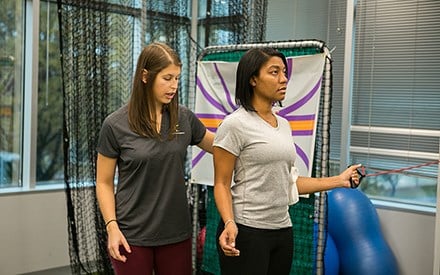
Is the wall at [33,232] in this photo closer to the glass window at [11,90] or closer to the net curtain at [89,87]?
the glass window at [11,90]

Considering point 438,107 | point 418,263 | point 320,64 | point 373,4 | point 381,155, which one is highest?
point 373,4

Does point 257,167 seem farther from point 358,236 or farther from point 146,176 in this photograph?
point 358,236

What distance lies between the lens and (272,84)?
1.73 m

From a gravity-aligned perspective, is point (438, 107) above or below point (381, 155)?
above

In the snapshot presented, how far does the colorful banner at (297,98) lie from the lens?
2686 millimetres

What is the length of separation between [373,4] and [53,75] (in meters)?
2.52

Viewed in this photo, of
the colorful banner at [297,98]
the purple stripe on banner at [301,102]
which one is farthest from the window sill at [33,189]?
the purple stripe on banner at [301,102]

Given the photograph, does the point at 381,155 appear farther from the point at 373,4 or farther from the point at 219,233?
the point at 219,233

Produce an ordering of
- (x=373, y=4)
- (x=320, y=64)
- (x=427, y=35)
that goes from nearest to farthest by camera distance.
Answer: (x=320, y=64) < (x=427, y=35) < (x=373, y=4)

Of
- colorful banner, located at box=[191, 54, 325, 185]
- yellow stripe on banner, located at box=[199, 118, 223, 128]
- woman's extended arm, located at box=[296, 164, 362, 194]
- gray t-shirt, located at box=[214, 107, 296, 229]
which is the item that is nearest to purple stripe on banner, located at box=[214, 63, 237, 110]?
colorful banner, located at box=[191, 54, 325, 185]

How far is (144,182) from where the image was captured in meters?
1.68

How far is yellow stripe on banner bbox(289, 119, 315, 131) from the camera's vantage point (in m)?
2.69

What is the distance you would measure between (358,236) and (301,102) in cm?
99

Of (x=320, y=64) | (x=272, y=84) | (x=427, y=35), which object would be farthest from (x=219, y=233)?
(x=427, y=35)
